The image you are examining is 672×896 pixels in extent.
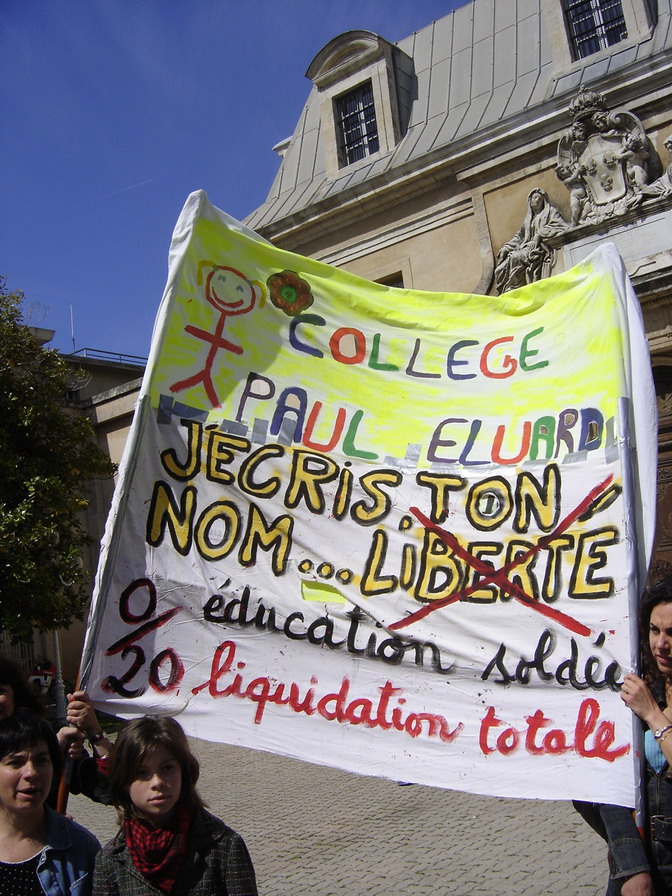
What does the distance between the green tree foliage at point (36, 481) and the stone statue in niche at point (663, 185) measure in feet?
33.0

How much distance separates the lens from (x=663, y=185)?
1148cm

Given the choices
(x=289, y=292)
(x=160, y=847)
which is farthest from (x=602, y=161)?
(x=160, y=847)

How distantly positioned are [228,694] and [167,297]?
5.29ft

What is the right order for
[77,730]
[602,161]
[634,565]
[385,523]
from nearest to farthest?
[634,565]
[77,730]
[385,523]
[602,161]

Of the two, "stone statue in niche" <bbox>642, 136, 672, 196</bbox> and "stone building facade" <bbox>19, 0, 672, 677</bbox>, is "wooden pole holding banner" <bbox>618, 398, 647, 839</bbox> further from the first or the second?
"stone statue in niche" <bbox>642, 136, 672, 196</bbox>

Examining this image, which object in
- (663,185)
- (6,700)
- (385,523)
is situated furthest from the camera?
(663,185)

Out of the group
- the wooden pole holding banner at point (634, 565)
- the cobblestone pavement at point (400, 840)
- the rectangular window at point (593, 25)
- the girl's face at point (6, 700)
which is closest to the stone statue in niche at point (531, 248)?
the rectangular window at point (593, 25)

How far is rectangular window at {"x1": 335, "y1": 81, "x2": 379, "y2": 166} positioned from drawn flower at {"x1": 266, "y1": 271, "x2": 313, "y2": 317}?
41.4 ft

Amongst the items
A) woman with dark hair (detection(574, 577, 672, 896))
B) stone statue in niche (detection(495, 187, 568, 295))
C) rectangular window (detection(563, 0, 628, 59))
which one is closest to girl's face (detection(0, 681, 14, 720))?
woman with dark hair (detection(574, 577, 672, 896))

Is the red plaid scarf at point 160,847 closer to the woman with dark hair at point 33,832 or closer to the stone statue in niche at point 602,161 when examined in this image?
the woman with dark hair at point 33,832

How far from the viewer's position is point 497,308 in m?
3.81

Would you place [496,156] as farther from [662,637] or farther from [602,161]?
[662,637]

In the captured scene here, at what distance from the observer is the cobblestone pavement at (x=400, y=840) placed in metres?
5.25

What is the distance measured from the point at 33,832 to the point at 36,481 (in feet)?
40.6
